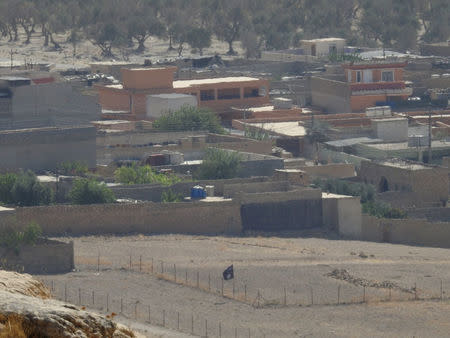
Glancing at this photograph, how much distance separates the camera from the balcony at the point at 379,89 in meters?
59.0

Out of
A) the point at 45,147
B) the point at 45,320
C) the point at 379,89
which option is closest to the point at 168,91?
the point at 379,89

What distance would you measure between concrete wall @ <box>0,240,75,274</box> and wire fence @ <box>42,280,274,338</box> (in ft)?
4.75

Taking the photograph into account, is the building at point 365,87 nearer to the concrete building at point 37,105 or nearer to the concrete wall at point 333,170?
the concrete building at point 37,105

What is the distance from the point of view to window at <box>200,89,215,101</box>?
191 feet

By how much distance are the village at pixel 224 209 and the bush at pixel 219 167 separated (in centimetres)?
5

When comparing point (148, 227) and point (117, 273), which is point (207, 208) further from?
point (117, 273)

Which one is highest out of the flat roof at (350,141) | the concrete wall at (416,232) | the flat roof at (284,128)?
the flat roof at (350,141)

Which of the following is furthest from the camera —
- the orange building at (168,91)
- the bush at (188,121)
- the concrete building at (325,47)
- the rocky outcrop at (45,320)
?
the concrete building at (325,47)

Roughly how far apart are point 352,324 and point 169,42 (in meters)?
68.6

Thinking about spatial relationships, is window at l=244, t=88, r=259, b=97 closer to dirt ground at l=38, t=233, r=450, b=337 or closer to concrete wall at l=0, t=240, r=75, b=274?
dirt ground at l=38, t=233, r=450, b=337

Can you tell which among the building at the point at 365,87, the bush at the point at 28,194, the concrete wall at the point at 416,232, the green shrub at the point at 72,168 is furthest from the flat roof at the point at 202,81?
the concrete wall at the point at 416,232

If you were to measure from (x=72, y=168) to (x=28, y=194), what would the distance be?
17.9 ft

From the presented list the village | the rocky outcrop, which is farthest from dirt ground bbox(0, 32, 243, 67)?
the rocky outcrop

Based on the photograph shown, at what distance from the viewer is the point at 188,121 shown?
164ft
